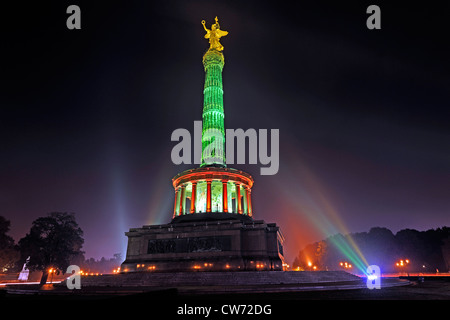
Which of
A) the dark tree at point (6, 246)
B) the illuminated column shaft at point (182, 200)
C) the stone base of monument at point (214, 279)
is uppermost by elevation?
the illuminated column shaft at point (182, 200)

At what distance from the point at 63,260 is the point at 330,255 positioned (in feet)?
246

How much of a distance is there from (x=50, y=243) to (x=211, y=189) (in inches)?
964

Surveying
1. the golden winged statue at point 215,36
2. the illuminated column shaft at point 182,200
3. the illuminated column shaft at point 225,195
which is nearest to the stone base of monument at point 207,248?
the illuminated column shaft at point 225,195

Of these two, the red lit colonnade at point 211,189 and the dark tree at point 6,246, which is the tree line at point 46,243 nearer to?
the dark tree at point 6,246

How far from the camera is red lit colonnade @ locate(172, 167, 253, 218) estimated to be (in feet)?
133

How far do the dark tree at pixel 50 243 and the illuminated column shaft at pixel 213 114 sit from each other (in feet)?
73.6

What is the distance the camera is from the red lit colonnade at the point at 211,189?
40438mm

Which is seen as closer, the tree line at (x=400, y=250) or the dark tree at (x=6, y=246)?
the dark tree at (x=6, y=246)

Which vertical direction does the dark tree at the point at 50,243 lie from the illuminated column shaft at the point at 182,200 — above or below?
below

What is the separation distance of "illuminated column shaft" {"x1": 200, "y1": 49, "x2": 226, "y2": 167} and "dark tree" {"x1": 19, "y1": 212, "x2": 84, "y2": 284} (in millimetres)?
22439

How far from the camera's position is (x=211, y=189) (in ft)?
136
